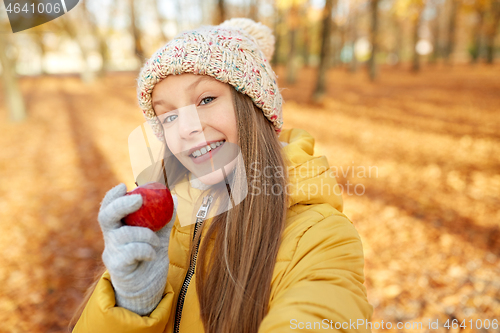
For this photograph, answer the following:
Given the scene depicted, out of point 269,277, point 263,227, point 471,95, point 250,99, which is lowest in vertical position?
point 471,95

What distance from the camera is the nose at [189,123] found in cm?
162

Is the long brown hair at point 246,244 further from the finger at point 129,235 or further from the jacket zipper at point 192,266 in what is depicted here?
the finger at point 129,235

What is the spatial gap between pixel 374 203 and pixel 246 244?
4.19 m

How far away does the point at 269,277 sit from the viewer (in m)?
1.41

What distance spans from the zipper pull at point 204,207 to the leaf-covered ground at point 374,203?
94.0 inches

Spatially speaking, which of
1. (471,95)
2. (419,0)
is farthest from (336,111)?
(471,95)

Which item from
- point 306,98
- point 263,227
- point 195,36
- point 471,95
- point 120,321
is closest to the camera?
point 120,321

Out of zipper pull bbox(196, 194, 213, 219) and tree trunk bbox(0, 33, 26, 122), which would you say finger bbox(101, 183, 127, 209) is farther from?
tree trunk bbox(0, 33, 26, 122)

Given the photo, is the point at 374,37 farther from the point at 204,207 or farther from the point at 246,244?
the point at 246,244

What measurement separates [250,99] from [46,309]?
3.39 meters

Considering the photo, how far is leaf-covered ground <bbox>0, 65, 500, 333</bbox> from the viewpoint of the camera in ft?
11.0

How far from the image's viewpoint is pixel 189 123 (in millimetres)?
1625

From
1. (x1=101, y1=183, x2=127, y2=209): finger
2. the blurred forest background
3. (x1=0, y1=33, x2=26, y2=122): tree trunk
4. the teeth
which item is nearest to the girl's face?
the teeth

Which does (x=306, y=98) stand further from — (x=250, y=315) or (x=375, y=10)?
(x=250, y=315)
